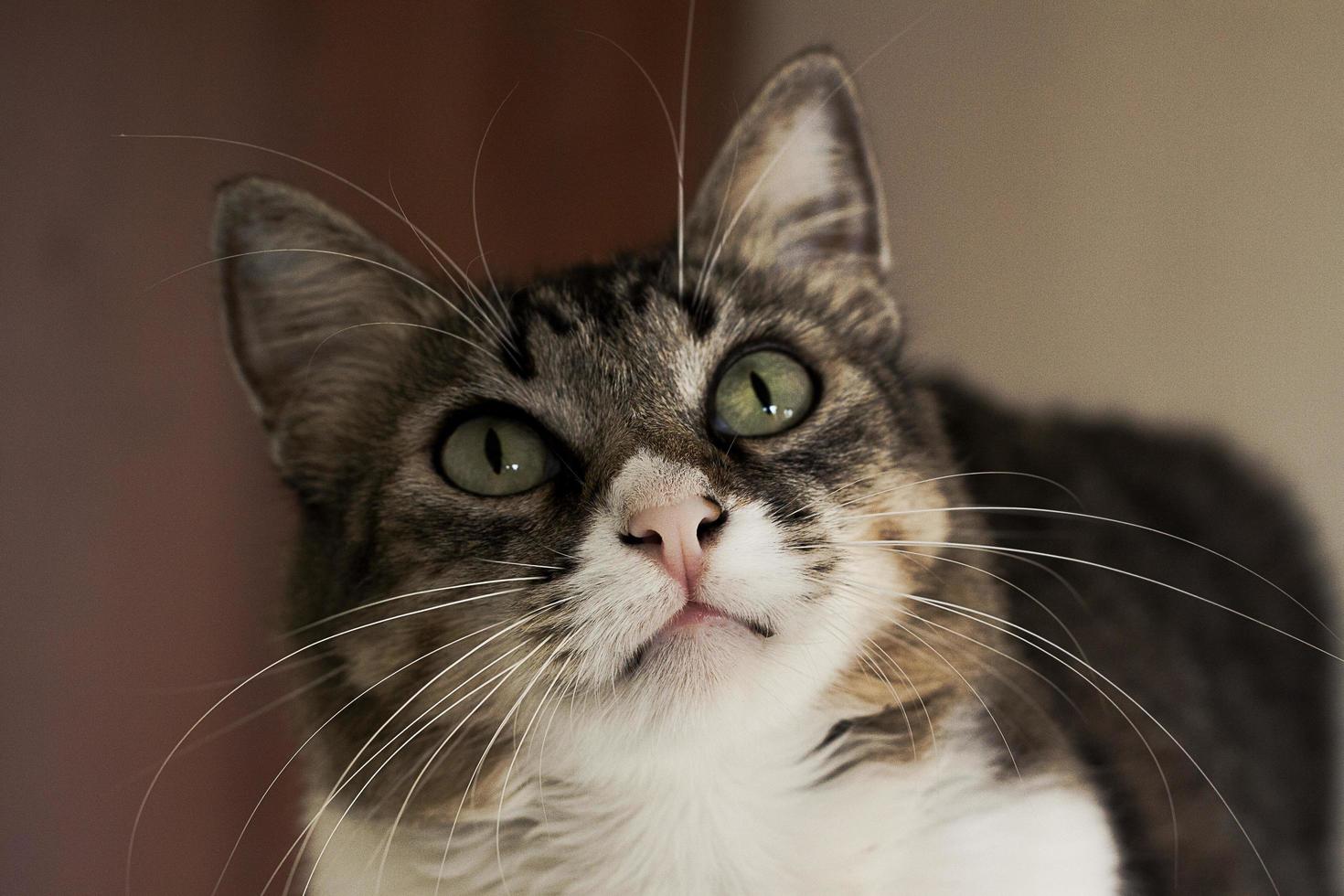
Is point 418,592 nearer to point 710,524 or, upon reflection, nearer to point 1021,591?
point 710,524

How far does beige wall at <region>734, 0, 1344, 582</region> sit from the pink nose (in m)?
0.40

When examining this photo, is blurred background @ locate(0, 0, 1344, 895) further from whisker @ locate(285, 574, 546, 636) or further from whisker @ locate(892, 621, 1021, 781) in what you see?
whisker @ locate(892, 621, 1021, 781)

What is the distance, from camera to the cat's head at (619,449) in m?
0.66

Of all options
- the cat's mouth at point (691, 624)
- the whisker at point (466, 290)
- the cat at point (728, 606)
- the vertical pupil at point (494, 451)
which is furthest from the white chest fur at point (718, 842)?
the whisker at point (466, 290)

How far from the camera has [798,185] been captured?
2.92ft

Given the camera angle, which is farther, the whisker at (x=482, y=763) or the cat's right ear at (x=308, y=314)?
the cat's right ear at (x=308, y=314)

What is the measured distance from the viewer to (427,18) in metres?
0.87

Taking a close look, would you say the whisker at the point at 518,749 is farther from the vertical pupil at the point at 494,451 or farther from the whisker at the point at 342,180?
the whisker at the point at 342,180

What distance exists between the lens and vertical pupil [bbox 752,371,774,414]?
777 millimetres

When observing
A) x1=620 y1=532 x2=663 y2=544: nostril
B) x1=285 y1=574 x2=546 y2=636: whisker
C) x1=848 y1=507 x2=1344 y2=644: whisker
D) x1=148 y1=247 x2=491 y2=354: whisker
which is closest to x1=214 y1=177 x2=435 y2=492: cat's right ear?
x1=148 y1=247 x2=491 y2=354: whisker

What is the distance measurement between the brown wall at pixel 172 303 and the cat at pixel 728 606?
7cm

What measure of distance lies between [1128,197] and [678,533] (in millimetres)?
577

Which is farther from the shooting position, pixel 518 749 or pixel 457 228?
pixel 457 228

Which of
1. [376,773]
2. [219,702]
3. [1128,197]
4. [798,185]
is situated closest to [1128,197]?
[1128,197]
